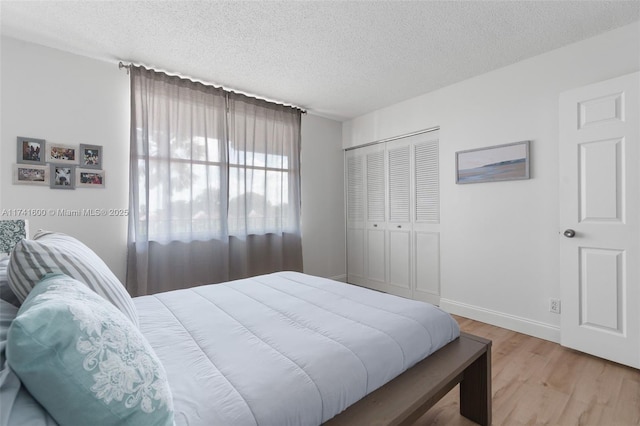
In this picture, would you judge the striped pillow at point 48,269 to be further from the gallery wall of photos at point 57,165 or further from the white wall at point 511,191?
the white wall at point 511,191

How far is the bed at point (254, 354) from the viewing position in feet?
1.98

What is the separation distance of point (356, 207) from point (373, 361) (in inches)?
136

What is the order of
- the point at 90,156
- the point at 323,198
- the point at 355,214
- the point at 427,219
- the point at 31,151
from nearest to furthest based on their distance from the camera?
1. the point at 31,151
2. the point at 90,156
3. the point at 427,219
4. the point at 323,198
5. the point at 355,214

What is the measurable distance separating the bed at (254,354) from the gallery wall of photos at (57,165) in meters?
1.60

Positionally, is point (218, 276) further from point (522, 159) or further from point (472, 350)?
point (522, 159)

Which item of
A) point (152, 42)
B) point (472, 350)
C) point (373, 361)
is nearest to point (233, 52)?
point (152, 42)

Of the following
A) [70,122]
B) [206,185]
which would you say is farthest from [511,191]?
[70,122]

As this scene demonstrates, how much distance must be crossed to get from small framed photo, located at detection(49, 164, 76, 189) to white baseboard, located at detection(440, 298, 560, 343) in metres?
3.90

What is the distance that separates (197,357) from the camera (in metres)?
1.09

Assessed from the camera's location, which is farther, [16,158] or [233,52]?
[233,52]

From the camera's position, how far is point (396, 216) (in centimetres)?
393

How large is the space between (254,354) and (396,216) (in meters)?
3.14

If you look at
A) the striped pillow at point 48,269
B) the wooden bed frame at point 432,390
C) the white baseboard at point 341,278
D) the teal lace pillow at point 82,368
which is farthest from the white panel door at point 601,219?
the striped pillow at point 48,269

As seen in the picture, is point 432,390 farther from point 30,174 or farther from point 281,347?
point 30,174
